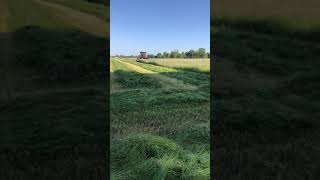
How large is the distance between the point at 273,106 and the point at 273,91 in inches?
5.3

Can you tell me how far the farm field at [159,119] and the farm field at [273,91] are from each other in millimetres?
625

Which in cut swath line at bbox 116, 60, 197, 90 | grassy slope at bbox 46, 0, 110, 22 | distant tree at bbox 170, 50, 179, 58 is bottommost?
cut swath line at bbox 116, 60, 197, 90

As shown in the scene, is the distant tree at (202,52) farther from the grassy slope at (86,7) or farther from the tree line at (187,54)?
the grassy slope at (86,7)

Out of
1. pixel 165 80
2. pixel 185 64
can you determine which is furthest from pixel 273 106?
pixel 185 64

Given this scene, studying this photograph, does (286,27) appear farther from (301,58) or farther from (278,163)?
(278,163)

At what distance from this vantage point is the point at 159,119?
22.5 ft

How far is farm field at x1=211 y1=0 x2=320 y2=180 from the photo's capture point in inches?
133

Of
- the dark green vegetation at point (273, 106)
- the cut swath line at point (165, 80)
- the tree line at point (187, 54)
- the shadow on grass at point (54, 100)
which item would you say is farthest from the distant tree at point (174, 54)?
the shadow on grass at point (54, 100)

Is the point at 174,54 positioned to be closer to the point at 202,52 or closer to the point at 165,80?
the point at 202,52

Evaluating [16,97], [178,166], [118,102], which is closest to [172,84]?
[118,102]

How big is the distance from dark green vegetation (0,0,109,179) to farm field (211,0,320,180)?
44.2 inches

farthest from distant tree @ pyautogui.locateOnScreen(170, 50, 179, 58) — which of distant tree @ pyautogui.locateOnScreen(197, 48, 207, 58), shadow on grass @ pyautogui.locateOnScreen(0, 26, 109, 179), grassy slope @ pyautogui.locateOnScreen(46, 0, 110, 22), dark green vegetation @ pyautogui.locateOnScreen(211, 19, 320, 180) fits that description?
shadow on grass @ pyautogui.locateOnScreen(0, 26, 109, 179)

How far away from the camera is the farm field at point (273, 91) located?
3.38 m

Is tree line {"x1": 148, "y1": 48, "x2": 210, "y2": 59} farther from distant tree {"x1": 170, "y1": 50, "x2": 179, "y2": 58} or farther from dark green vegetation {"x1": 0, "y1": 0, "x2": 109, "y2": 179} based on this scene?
dark green vegetation {"x1": 0, "y1": 0, "x2": 109, "y2": 179}
